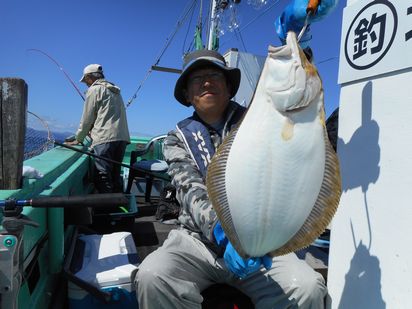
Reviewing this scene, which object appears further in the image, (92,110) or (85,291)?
(92,110)

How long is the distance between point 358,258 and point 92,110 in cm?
410

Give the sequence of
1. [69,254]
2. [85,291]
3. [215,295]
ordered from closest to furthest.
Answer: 1. [215,295]
2. [85,291]
3. [69,254]

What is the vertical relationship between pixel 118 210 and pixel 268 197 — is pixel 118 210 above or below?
below

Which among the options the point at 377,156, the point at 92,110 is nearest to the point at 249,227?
the point at 377,156

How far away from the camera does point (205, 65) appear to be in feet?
6.67

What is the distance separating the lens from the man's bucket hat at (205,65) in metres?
2.00

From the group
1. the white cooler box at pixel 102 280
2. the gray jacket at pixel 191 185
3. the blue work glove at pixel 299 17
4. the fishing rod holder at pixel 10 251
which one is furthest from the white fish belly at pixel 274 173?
the white cooler box at pixel 102 280

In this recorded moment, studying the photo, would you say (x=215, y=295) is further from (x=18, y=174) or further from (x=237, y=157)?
(x=18, y=174)

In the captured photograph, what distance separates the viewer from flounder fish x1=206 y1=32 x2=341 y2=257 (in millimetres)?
1158

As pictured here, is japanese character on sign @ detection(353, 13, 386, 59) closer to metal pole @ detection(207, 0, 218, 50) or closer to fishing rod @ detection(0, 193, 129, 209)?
fishing rod @ detection(0, 193, 129, 209)

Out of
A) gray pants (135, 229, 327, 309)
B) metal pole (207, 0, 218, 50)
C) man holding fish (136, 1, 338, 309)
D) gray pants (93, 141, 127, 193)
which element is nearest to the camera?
man holding fish (136, 1, 338, 309)

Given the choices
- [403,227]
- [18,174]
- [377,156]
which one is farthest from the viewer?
[18,174]

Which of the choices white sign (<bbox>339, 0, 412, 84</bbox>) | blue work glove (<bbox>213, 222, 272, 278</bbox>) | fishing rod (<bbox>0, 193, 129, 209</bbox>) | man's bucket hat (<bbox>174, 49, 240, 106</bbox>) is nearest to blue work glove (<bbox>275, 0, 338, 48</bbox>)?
white sign (<bbox>339, 0, 412, 84</bbox>)

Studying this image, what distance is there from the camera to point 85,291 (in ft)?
6.40
